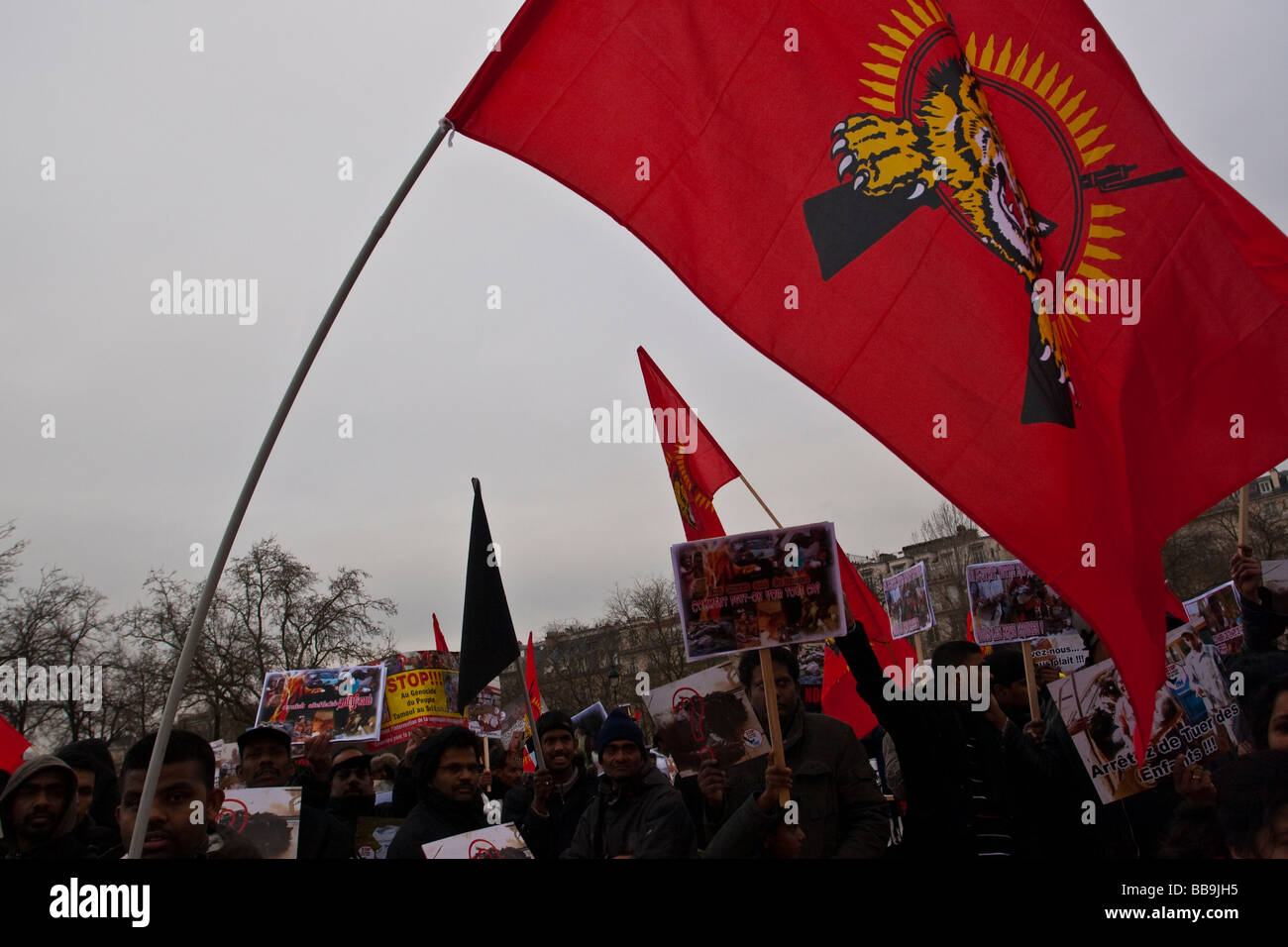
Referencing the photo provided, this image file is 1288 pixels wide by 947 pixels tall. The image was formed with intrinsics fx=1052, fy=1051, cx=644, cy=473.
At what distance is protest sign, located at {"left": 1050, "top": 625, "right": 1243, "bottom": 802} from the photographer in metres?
4.47

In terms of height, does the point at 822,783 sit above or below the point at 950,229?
below

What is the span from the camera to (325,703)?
30.1 feet

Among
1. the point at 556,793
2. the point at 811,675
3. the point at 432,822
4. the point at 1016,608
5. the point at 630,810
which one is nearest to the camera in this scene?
the point at 630,810

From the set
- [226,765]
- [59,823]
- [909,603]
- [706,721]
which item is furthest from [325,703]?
[706,721]

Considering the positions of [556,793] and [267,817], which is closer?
[267,817]

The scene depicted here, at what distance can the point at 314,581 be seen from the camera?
46.5 meters

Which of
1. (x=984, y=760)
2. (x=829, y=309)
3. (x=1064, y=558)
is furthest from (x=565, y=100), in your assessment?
(x=984, y=760)

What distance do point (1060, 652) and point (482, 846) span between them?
4186mm

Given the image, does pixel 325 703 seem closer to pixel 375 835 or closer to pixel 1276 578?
pixel 375 835

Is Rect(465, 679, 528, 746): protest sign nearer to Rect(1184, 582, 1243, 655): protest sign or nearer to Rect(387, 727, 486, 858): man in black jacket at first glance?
Rect(387, 727, 486, 858): man in black jacket

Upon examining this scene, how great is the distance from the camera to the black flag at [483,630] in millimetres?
7316
